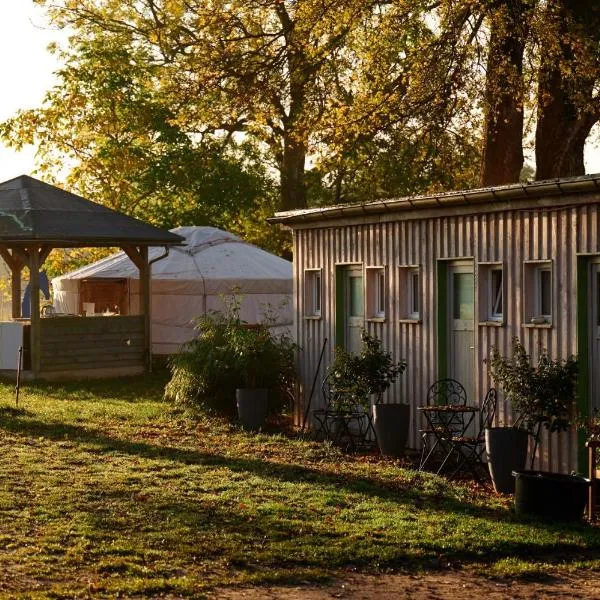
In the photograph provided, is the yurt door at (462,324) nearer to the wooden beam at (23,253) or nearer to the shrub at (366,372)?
the shrub at (366,372)

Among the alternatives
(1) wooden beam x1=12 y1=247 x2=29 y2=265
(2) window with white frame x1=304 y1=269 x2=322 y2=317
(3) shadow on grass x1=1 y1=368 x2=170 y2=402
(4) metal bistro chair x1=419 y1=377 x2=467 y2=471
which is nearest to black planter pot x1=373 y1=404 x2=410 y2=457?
(4) metal bistro chair x1=419 y1=377 x2=467 y2=471

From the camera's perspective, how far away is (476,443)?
12859mm

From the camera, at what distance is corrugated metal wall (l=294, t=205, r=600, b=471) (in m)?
12.8

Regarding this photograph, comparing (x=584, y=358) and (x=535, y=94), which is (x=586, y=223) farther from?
(x=535, y=94)

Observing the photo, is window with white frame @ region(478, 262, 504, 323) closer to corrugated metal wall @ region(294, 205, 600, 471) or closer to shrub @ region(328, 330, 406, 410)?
corrugated metal wall @ region(294, 205, 600, 471)

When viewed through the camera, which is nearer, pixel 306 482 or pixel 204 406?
pixel 306 482

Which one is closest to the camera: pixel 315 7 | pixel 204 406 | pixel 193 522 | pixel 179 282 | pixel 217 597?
pixel 217 597

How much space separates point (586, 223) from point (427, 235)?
9.94ft

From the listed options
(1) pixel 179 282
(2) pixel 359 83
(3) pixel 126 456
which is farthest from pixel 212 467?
(1) pixel 179 282

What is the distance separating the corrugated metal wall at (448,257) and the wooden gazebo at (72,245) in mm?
7980

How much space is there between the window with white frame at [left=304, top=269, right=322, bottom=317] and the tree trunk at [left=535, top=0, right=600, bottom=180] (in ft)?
16.4

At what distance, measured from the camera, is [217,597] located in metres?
8.17

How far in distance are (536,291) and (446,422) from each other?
1.90 m

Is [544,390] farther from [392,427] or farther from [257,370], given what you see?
[257,370]
